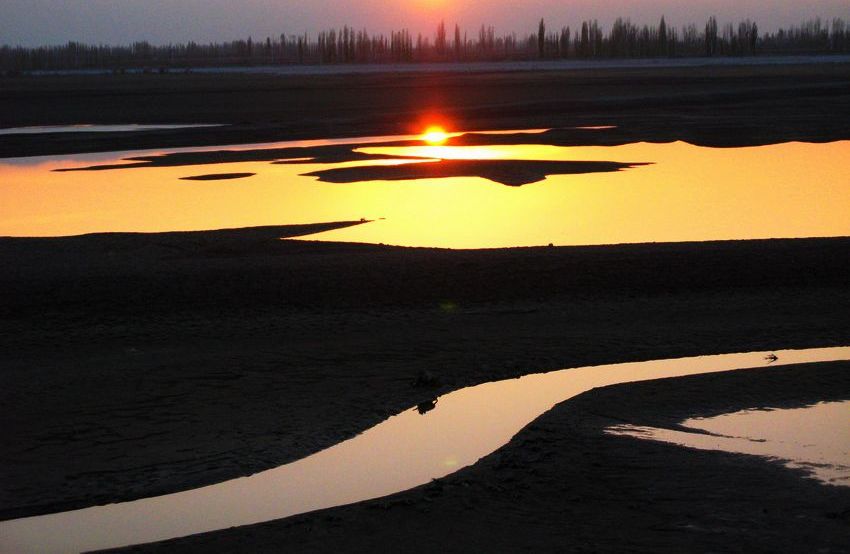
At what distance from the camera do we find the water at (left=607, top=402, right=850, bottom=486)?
763 centimetres

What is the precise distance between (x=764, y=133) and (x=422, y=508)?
2783 centimetres

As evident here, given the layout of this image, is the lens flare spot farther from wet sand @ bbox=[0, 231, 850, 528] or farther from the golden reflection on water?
wet sand @ bbox=[0, 231, 850, 528]

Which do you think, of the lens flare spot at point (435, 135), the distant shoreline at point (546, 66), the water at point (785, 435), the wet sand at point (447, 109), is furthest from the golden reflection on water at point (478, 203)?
the distant shoreline at point (546, 66)

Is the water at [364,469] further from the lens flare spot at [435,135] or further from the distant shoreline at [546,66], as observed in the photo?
the distant shoreline at [546,66]

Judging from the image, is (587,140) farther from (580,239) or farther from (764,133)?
(580,239)

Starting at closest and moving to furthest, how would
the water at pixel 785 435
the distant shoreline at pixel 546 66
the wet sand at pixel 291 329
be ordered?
the water at pixel 785 435, the wet sand at pixel 291 329, the distant shoreline at pixel 546 66

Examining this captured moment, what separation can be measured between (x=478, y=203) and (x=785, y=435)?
1235cm

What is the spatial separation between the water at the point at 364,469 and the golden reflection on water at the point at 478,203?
20.5ft

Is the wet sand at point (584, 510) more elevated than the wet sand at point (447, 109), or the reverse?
the wet sand at point (447, 109)

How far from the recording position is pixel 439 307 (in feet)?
40.3

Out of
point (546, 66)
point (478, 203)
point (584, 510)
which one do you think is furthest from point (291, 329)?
point (546, 66)

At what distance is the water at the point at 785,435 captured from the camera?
25.0ft

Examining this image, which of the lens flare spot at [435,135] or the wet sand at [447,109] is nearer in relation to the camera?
the lens flare spot at [435,135]

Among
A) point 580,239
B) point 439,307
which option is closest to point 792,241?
point 580,239
